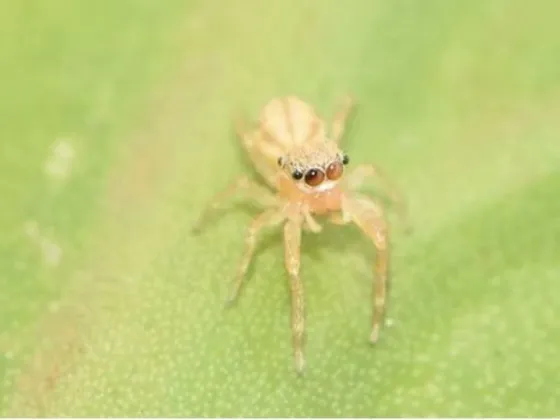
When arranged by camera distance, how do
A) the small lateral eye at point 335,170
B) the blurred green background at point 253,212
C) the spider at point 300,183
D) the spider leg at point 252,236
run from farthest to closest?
the small lateral eye at point 335,170 → the spider at point 300,183 → the spider leg at point 252,236 → the blurred green background at point 253,212

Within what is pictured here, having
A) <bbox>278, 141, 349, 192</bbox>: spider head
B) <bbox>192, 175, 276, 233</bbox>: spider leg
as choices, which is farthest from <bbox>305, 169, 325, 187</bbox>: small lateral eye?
<bbox>192, 175, 276, 233</bbox>: spider leg

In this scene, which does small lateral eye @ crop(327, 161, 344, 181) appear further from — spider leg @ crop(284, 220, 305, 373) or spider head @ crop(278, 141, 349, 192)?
spider leg @ crop(284, 220, 305, 373)

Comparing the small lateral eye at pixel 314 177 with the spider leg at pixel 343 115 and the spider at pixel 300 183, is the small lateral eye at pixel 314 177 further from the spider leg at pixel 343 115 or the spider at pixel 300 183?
the spider leg at pixel 343 115

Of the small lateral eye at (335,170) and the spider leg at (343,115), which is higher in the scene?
the spider leg at (343,115)

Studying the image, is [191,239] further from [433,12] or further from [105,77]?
[433,12]

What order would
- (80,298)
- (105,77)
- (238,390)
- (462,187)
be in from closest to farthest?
1. (238,390)
2. (80,298)
3. (462,187)
4. (105,77)

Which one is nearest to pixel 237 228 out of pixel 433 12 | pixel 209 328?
pixel 209 328

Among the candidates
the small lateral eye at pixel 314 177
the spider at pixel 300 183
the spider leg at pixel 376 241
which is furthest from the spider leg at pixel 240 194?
the spider leg at pixel 376 241

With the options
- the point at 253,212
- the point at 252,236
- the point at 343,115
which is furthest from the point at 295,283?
the point at 343,115
